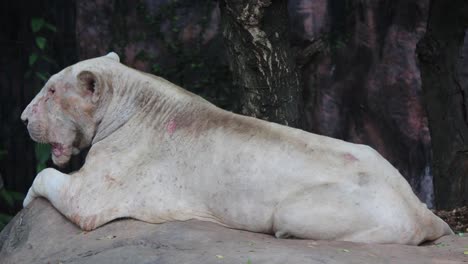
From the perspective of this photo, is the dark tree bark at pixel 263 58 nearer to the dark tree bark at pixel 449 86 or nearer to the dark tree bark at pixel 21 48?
the dark tree bark at pixel 449 86

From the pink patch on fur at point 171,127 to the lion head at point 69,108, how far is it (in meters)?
0.66

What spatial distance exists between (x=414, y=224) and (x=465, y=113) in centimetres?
299

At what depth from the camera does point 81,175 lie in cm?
712

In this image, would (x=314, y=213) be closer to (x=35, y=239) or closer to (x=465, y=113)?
(x=35, y=239)

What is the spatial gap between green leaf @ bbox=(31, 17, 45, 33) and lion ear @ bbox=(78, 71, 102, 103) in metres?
4.85

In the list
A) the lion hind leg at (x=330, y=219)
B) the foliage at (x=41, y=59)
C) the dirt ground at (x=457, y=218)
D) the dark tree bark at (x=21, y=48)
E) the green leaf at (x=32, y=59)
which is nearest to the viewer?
the lion hind leg at (x=330, y=219)

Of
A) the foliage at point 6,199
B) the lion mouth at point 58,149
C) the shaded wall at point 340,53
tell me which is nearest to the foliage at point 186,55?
the shaded wall at point 340,53

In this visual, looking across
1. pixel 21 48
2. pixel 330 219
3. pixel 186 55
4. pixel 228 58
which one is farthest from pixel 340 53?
pixel 330 219

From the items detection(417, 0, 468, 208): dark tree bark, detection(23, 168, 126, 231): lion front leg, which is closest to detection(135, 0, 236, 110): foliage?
detection(417, 0, 468, 208): dark tree bark

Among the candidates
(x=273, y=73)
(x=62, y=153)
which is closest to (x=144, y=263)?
(x=62, y=153)

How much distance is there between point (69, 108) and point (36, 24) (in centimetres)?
490

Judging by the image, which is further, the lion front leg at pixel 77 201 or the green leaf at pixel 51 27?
the green leaf at pixel 51 27

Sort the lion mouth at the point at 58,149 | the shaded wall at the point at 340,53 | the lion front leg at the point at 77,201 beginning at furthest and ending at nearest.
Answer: the shaded wall at the point at 340,53
the lion mouth at the point at 58,149
the lion front leg at the point at 77,201

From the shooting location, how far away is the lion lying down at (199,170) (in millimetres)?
6316
